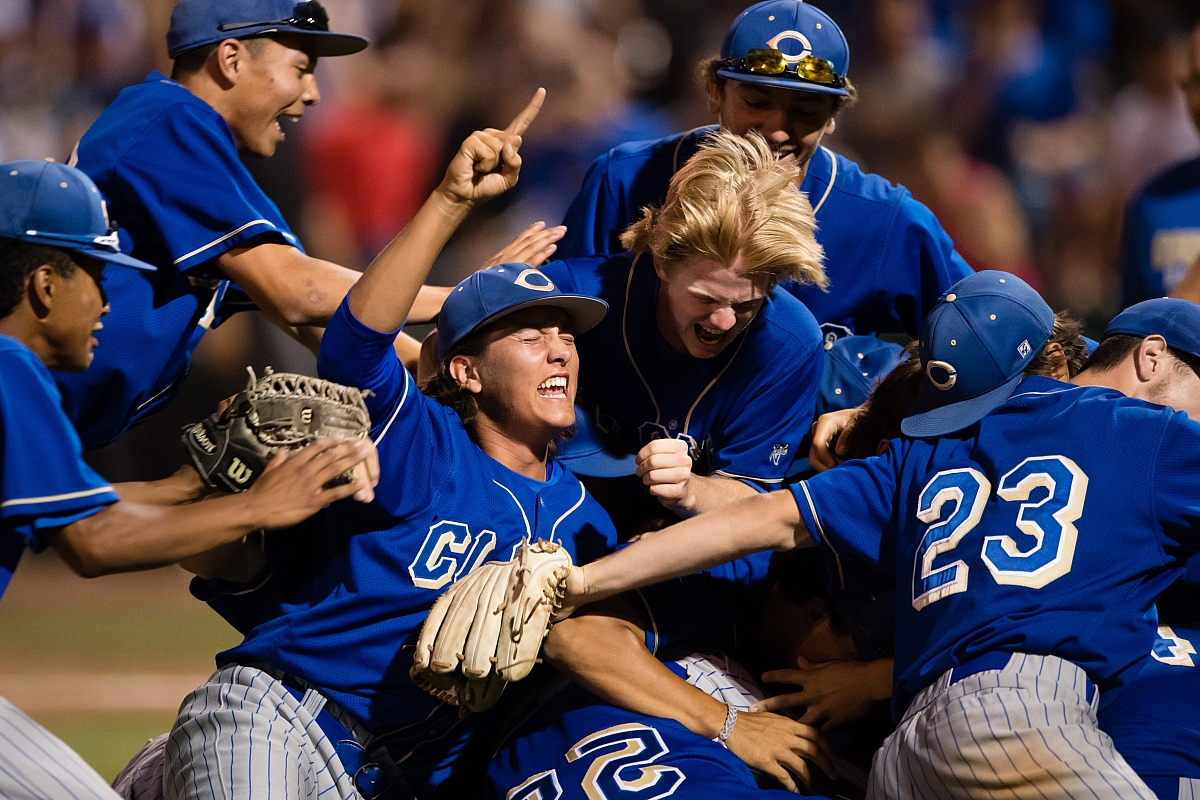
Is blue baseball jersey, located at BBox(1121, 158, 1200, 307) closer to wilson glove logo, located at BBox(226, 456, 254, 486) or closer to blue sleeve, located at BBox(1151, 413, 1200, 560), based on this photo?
blue sleeve, located at BBox(1151, 413, 1200, 560)

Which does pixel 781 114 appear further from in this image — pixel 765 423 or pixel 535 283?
pixel 535 283

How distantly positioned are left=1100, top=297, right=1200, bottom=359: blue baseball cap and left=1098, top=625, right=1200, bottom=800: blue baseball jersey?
28.8 inches

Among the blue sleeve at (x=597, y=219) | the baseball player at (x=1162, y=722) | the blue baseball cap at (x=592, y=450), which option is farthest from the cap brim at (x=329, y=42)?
the baseball player at (x=1162, y=722)

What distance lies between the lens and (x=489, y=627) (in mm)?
2965

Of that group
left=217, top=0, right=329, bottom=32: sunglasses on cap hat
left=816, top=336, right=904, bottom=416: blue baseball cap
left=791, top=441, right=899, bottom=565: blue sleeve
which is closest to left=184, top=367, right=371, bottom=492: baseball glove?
left=791, top=441, right=899, bottom=565: blue sleeve

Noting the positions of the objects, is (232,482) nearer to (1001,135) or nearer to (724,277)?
(724,277)

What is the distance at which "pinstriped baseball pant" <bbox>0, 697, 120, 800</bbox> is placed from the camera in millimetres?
2521

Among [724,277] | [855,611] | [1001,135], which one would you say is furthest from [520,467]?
[1001,135]

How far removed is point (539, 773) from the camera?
10.3 ft

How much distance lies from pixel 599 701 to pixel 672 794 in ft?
1.34

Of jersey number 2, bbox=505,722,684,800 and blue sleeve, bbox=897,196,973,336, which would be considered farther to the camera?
blue sleeve, bbox=897,196,973,336

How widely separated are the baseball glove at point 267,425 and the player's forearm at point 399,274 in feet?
0.62

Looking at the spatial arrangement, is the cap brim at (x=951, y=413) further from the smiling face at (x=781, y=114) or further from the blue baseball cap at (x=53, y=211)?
the blue baseball cap at (x=53, y=211)

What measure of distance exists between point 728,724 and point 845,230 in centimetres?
180
